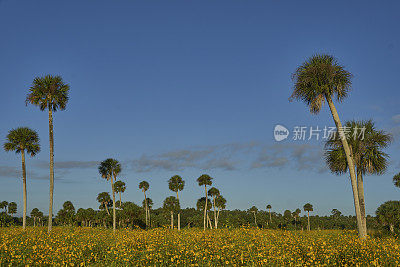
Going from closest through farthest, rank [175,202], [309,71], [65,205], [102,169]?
[309,71]
[102,169]
[175,202]
[65,205]

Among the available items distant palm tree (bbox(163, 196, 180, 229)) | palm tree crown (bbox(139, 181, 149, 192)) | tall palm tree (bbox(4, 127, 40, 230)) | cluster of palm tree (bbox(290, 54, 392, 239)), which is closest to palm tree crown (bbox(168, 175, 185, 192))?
distant palm tree (bbox(163, 196, 180, 229))

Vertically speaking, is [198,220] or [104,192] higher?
[104,192]

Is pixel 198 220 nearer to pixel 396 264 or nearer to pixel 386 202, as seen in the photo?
pixel 386 202

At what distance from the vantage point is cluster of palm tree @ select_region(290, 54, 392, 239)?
1784cm

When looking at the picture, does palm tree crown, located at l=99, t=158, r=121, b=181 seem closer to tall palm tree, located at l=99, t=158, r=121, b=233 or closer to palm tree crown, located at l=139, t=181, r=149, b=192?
tall palm tree, located at l=99, t=158, r=121, b=233

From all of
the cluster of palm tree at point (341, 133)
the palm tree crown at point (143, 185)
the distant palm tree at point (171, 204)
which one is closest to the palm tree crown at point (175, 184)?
the distant palm tree at point (171, 204)

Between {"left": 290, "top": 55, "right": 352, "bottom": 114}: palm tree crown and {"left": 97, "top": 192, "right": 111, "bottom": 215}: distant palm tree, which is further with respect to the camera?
{"left": 97, "top": 192, "right": 111, "bottom": 215}: distant palm tree

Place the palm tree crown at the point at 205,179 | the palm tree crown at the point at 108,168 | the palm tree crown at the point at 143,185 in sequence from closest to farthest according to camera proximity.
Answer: the palm tree crown at the point at 108,168, the palm tree crown at the point at 205,179, the palm tree crown at the point at 143,185

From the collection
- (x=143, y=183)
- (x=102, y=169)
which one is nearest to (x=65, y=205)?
(x=143, y=183)

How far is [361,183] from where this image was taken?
2011 cm

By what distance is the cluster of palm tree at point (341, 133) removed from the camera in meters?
17.8

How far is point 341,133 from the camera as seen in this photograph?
17.9m

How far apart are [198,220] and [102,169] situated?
8291 cm

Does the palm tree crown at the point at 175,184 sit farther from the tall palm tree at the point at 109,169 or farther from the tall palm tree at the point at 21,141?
the tall palm tree at the point at 21,141
